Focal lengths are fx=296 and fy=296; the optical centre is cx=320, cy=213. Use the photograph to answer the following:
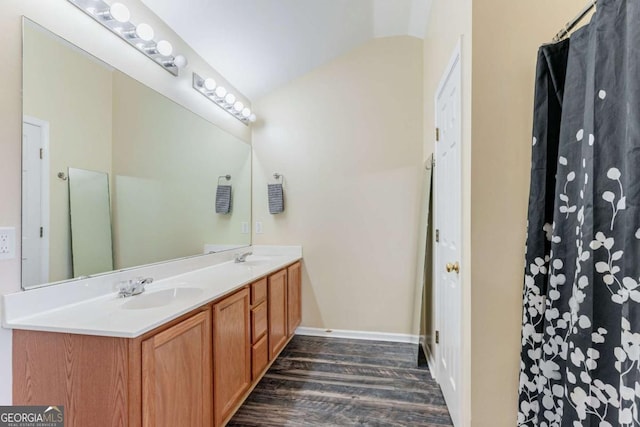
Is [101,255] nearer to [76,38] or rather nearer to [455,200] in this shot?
[76,38]

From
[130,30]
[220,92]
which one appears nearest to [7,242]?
[130,30]

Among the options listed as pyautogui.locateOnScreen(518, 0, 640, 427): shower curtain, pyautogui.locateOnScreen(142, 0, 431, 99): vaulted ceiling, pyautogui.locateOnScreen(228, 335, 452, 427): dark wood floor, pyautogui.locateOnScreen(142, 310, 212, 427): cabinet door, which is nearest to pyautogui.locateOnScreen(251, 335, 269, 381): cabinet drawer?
pyautogui.locateOnScreen(228, 335, 452, 427): dark wood floor

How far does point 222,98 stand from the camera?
8.50ft

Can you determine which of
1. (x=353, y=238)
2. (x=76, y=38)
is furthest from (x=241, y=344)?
(x=76, y=38)

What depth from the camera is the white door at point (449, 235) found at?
5.11 feet

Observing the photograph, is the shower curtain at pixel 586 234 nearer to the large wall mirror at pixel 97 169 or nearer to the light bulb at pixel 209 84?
the large wall mirror at pixel 97 169

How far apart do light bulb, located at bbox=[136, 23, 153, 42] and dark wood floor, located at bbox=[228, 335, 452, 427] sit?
232cm

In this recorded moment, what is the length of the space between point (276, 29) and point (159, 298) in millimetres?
2137

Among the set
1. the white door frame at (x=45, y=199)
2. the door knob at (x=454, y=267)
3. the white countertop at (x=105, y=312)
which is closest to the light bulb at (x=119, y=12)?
the white door frame at (x=45, y=199)

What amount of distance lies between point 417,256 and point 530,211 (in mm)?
1684

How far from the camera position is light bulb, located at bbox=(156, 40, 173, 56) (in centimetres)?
183

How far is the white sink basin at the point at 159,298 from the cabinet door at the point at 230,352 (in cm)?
21

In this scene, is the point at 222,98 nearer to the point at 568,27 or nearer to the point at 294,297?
the point at 294,297

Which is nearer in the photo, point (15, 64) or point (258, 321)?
point (15, 64)
